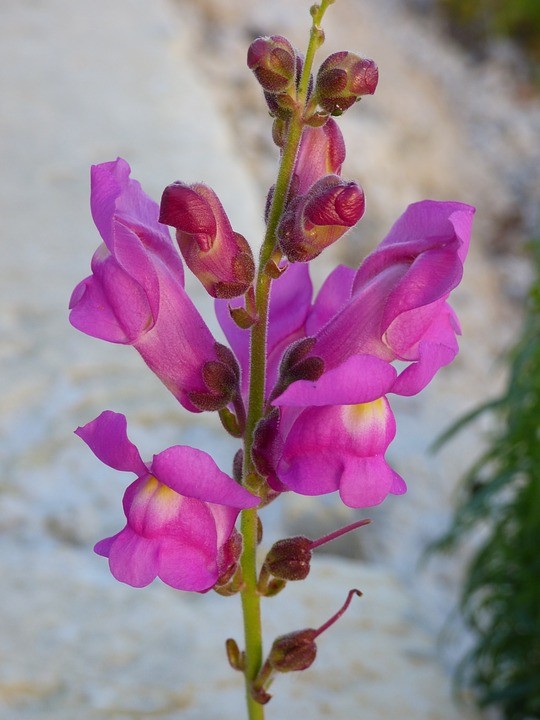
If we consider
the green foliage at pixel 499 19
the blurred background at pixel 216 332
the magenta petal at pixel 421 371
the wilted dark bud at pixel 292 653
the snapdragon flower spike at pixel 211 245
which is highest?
the green foliage at pixel 499 19

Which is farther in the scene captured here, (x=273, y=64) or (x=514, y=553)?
(x=514, y=553)

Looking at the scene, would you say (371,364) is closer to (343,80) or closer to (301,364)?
(301,364)

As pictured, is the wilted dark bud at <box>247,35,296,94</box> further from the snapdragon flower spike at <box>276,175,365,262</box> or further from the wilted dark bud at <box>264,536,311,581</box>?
the wilted dark bud at <box>264,536,311,581</box>

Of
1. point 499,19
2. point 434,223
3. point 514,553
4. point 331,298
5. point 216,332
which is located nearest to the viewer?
point 434,223

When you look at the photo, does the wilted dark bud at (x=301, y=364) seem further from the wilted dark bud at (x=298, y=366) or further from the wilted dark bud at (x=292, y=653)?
the wilted dark bud at (x=292, y=653)

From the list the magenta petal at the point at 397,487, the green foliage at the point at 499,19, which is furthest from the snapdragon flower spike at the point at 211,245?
the green foliage at the point at 499,19

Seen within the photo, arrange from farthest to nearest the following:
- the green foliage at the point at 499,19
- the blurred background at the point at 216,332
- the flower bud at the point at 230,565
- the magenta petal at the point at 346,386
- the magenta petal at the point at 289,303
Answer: the green foliage at the point at 499,19 → the blurred background at the point at 216,332 → the magenta petal at the point at 289,303 → the flower bud at the point at 230,565 → the magenta petal at the point at 346,386

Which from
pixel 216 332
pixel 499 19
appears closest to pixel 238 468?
pixel 216 332
